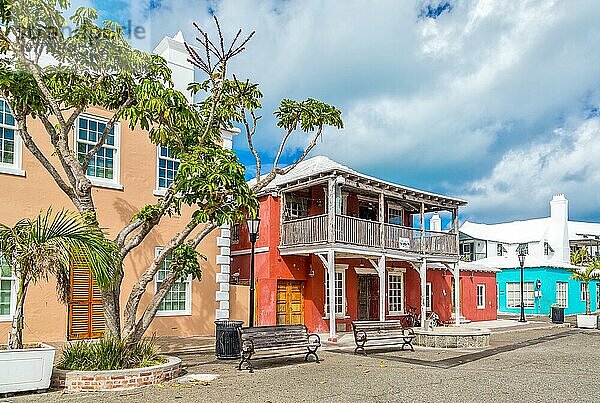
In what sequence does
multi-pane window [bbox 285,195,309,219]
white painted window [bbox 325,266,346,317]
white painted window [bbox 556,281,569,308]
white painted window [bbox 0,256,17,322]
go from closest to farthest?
1. white painted window [bbox 0,256,17,322]
2. multi-pane window [bbox 285,195,309,219]
3. white painted window [bbox 325,266,346,317]
4. white painted window [bbox 556,281,569,308]

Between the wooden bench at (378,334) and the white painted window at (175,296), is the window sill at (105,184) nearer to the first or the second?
the white painted window at (175,296)

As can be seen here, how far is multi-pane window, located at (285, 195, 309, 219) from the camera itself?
835 inches

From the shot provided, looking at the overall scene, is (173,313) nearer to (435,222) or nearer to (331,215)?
(331,215)

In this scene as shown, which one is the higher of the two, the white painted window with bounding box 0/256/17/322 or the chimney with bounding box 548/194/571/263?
the chimney with bounding box 548/194/571/263

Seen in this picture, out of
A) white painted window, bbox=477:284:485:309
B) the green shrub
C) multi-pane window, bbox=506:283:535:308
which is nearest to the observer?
the green shrub

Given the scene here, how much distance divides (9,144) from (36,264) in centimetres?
629

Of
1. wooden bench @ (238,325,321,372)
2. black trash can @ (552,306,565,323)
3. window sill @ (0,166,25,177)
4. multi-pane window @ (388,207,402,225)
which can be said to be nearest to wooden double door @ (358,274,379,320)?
multi-pane window @ (388,207,402,225)

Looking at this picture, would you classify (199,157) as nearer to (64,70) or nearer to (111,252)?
(111,252)

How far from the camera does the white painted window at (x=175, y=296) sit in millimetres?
17562

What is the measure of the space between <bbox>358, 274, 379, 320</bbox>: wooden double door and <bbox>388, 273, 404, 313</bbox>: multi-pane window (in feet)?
1.95

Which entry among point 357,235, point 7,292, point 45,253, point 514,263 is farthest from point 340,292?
point 514,263

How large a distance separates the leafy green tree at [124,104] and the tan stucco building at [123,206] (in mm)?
3238

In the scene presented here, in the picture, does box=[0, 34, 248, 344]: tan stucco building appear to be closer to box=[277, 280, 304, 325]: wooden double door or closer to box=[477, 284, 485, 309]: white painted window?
box=[277, 280, 304, 325]: wooden double door

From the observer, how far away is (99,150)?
649 inches
